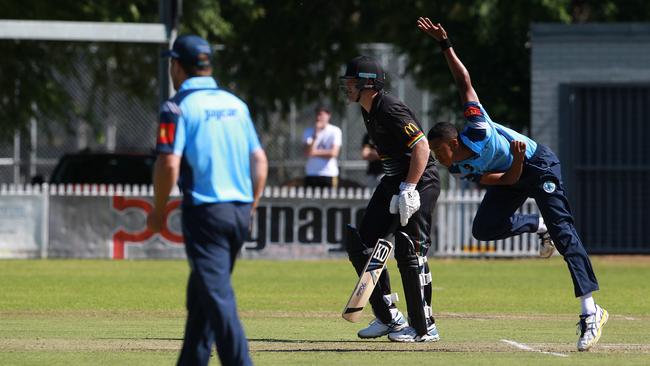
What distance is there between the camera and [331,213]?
21.6 meters

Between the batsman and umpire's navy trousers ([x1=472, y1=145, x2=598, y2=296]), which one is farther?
the batsman

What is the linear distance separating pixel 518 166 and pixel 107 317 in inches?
169

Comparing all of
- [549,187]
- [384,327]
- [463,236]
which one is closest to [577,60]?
[463,236]

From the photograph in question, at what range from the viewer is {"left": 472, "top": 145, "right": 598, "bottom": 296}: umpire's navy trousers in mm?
10109

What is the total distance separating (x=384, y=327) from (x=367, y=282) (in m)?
0.82

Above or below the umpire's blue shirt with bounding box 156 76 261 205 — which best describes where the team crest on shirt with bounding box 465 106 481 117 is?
above

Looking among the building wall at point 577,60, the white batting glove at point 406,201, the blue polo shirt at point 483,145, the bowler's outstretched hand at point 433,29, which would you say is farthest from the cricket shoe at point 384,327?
the building wall at point 577,60

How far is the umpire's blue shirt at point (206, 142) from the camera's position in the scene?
746cm

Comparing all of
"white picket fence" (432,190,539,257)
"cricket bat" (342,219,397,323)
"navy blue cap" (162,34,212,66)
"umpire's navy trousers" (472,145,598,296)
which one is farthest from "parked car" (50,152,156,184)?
"navy blue cap" (162,34,212,66)

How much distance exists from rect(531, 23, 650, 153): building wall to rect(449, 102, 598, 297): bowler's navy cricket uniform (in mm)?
12219

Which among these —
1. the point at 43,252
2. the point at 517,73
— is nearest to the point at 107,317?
the point at 43,252

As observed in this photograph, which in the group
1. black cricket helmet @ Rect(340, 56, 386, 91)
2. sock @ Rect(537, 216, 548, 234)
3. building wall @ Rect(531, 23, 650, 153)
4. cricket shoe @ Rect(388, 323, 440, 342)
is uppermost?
building wall @ Rect(531, 23, 650, 153)

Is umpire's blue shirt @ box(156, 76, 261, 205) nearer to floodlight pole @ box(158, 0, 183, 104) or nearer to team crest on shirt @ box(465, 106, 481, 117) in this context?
team crest on shirt @ box(465, 106, 481, 117)

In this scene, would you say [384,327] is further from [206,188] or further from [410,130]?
[206,188]
